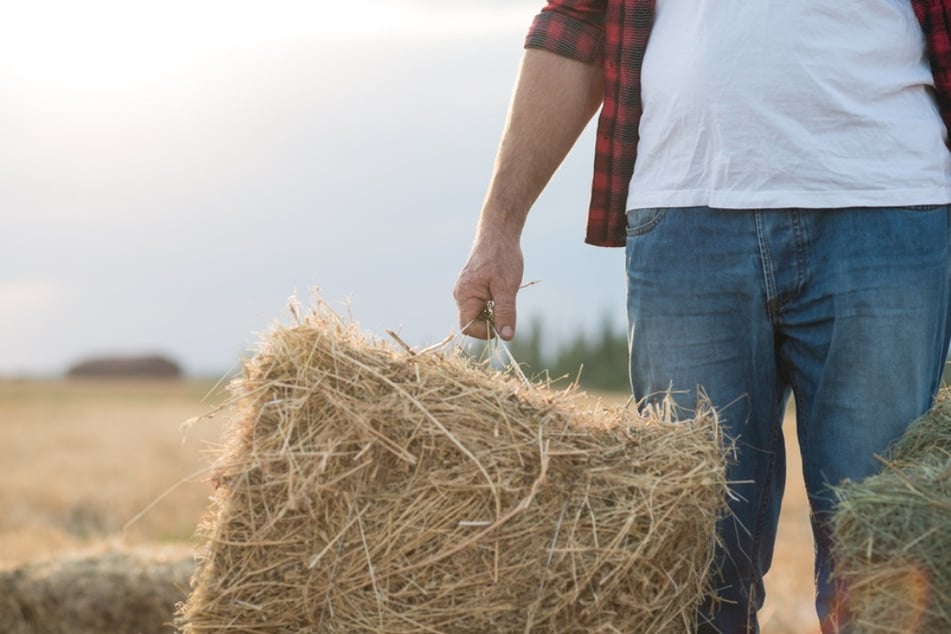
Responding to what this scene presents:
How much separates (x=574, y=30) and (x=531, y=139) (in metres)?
0.33

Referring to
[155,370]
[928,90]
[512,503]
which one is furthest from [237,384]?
[155,370]

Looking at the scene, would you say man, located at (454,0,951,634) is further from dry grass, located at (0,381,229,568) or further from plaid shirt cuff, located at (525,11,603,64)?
dry grass, located at (0,381,229,568)

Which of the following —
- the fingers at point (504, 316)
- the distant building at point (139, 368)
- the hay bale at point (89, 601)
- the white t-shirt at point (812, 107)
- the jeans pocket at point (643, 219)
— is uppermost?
the white t-shirt at point (812, 107)

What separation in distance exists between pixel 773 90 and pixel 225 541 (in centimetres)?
163

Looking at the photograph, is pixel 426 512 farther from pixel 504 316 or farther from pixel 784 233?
pixel 784 233

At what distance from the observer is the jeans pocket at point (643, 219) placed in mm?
2566

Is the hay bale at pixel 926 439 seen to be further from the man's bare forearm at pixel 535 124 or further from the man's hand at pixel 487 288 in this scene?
the man's bare forearm at pixel 535 124

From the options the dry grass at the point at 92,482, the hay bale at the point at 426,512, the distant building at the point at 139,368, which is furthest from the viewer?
the distant building at the point at 139,368

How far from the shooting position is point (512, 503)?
1985 millimetres

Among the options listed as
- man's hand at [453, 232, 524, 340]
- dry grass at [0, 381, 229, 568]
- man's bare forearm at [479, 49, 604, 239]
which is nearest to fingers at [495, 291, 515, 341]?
man's hand at [453, 232, 524, 340]

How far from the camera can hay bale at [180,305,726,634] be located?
6.51ft

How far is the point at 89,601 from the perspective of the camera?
168 inches

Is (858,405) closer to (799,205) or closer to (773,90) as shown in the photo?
(799,205)

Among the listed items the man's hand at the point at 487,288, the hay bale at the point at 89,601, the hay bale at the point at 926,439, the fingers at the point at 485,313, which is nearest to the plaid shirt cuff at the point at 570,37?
the man's hand at the point at 487,288
